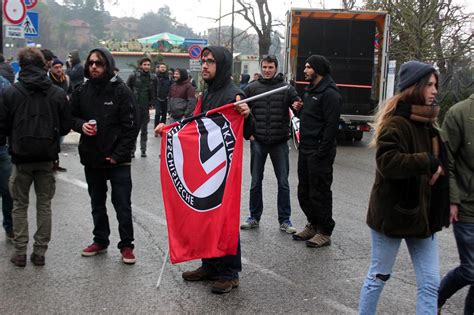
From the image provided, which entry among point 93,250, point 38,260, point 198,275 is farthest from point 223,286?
point 38,260

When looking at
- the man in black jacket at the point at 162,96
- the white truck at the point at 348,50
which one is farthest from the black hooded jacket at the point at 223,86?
the white truck at the point at 348,50

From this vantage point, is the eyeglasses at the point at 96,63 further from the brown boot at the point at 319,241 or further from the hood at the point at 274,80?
the brown boot at the point at 319,241

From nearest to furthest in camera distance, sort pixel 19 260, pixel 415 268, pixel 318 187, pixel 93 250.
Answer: pixel 415 268, pixel 19 260, pixel 93 250, pixel 318 187

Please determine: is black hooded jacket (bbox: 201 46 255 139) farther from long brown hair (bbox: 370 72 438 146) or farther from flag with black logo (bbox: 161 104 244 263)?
long brown hair (bbox: 370 72 438 146)

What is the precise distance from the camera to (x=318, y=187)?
6090 mm

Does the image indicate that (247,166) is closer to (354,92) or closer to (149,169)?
(149,169)

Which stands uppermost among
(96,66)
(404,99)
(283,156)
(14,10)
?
(14,10)

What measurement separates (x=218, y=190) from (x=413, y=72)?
1.85 meters

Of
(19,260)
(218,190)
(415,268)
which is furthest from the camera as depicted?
(19,260)

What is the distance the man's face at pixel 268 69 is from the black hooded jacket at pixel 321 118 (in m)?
0.62

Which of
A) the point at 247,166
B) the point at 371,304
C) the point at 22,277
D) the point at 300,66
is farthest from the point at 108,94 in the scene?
the point at 300,66

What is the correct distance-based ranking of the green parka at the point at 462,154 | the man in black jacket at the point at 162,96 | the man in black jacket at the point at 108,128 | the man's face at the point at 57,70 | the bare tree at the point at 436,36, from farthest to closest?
the bare tree at the point at 436,36 < the man in black jacket at the point at 162,96 < the man's face at the point at 57,70 < the man in black jacket at the point at 108,128 < the green parka at the point at 462,154

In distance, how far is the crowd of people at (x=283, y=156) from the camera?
3.39 m

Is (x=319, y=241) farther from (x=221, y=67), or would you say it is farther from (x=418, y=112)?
(x=418, y=112)
